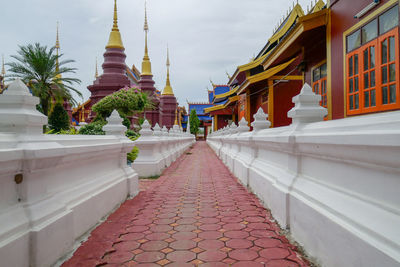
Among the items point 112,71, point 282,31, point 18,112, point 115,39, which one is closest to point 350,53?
Answer: point 18,112

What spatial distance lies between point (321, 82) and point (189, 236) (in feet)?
22.3

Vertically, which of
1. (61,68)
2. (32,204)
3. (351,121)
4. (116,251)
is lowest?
(116,251)

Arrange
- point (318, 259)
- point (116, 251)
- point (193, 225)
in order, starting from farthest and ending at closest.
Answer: point (193, 225) < point (116, 251) < point (318, 259)

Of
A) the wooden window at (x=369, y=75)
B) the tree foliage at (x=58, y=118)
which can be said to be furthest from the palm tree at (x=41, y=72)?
the wooden window at (x=369, y=75)

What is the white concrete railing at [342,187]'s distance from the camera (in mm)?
1590

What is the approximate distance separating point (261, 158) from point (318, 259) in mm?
2522

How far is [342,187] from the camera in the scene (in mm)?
2129

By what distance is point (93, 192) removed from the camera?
320cm

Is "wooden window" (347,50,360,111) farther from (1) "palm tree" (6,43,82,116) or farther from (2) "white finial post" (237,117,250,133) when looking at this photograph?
(1) "palm tree" (6,43,82,116)

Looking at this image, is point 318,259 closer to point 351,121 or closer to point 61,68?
point 351,121

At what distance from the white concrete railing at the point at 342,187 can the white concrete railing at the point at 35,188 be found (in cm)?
187

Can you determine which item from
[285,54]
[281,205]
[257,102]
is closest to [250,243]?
[281,205]

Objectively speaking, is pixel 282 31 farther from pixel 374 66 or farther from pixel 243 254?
pixel 243 254

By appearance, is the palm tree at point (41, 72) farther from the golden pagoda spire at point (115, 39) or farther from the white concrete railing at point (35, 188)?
the white concrete railing at point (35, 188)
